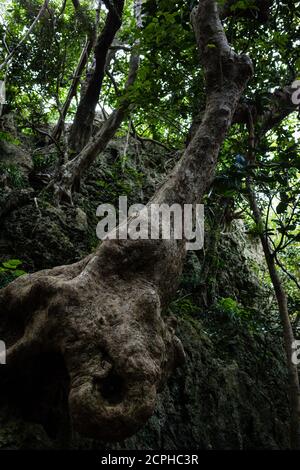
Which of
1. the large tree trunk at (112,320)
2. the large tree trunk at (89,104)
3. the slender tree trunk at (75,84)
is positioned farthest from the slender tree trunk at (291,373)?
the slender tree trunk at (75,84)

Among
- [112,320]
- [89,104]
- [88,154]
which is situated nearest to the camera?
[112,320]

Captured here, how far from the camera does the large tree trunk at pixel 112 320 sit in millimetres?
2189

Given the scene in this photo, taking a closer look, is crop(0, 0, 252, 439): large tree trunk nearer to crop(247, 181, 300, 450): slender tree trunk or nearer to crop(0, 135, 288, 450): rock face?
crop(0, 135, 288, 450): rock face

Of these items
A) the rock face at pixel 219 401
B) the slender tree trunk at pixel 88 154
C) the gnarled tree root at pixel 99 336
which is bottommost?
the rock face at pixel 219 401

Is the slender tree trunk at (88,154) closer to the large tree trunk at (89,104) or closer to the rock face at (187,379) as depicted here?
the rock face at (187,379)

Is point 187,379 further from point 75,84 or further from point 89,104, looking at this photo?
point 75,84

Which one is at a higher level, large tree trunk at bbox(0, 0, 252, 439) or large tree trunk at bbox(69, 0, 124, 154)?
large tree trunk at bbox(69, 0, 124, 154)

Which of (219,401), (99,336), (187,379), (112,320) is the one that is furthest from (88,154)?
(99,336)

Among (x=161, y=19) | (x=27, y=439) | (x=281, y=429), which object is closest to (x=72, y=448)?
(x=27, y=439)

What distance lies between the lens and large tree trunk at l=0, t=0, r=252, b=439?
7.18ft

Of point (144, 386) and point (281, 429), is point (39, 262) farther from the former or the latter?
point (281, 429)

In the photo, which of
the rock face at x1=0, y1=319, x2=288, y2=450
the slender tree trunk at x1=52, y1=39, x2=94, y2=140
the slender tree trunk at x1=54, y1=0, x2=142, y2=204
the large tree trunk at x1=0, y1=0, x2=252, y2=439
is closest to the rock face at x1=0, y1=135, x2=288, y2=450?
the rock face at x1=0, y1=319, x2=288, y2=450

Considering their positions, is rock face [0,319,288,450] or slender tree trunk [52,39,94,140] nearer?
rock face [0,319,288,450]

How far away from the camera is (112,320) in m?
2.58
